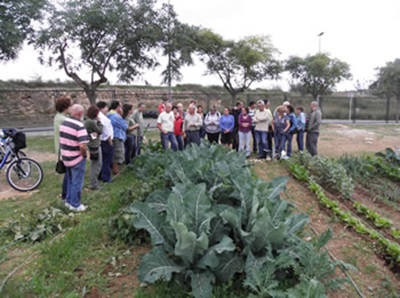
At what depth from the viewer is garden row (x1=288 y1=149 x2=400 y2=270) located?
4672 mm

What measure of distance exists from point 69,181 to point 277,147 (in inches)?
235

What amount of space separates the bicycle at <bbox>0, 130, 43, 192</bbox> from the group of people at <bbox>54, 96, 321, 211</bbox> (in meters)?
1.37

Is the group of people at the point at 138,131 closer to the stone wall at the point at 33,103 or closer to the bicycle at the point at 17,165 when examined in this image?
the bicycle at the point at 17,165

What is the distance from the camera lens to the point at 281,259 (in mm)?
2902

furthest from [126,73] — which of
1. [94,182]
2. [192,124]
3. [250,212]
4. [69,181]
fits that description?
[250,212]

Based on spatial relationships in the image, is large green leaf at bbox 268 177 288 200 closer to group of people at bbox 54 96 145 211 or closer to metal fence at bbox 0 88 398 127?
group of people at bbox 54 96 145 211

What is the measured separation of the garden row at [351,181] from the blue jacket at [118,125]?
386 centimetres

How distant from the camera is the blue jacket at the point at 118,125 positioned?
294 inches

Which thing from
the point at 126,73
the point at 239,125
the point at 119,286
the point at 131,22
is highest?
the point at 131,22

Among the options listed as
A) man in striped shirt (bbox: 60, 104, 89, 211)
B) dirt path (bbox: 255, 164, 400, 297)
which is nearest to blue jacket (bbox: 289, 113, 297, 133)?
dirt path (bbox: 255, 164, 400, 297)

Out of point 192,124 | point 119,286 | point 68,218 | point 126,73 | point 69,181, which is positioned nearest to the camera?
point 119,286

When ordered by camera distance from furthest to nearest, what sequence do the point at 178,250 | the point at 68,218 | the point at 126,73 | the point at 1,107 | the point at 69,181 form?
the point at 1,107
the point at 126,73
the point at 69,181
the point at 68,218
the point at 178,250

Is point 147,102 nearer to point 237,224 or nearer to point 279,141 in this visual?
point 279,141

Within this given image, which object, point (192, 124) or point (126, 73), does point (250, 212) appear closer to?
point (192, 124)
